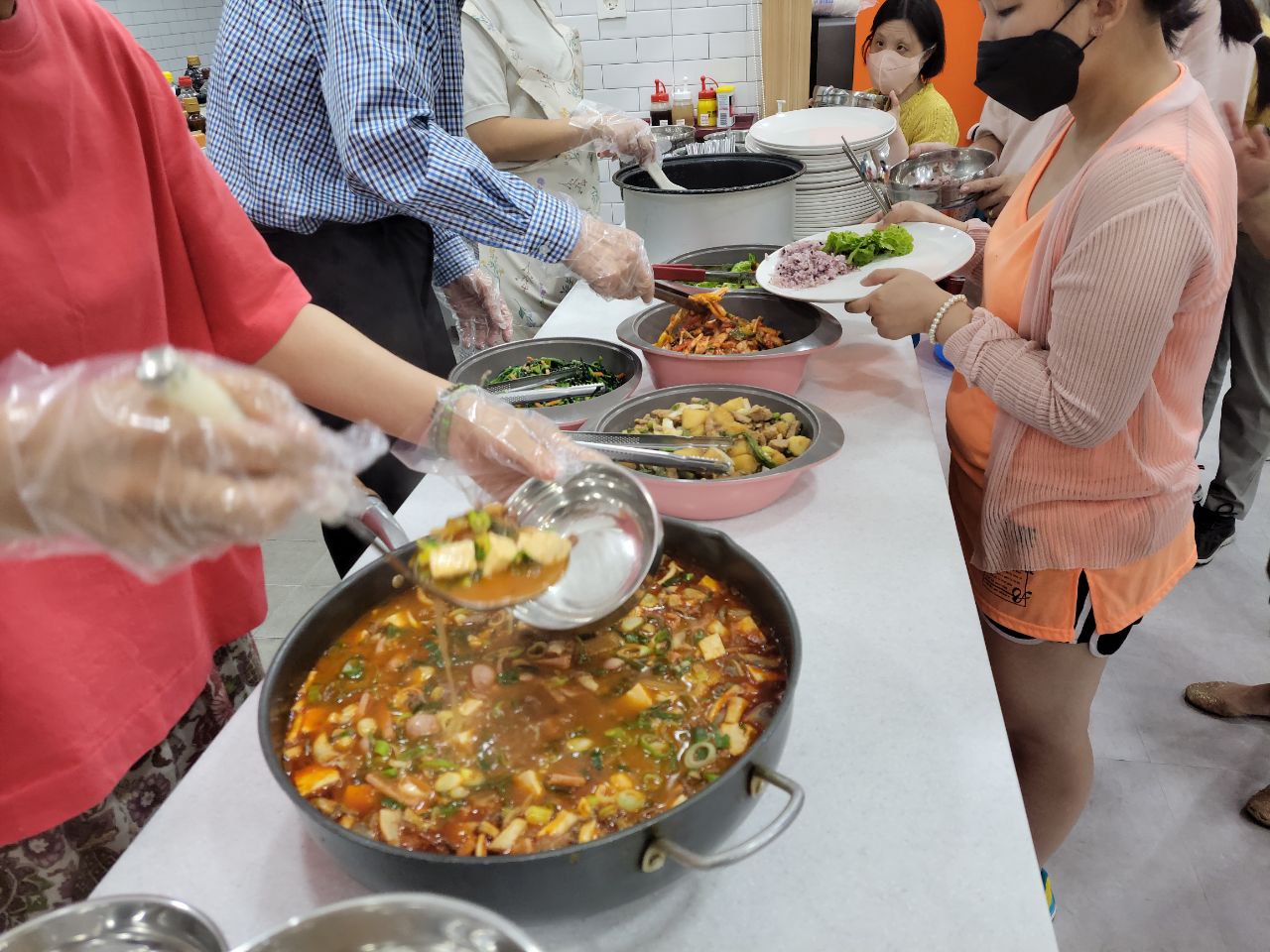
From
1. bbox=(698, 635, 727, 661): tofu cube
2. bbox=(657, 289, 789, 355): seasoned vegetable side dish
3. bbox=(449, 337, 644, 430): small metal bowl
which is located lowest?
bbox=(698, 635, 727, 661): tofu cube

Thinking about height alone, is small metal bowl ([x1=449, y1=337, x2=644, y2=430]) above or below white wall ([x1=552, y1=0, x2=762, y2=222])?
below

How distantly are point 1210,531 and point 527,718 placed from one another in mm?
3359

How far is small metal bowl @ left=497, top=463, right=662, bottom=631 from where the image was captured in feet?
3.84

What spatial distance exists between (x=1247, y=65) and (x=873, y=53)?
83.3 inches

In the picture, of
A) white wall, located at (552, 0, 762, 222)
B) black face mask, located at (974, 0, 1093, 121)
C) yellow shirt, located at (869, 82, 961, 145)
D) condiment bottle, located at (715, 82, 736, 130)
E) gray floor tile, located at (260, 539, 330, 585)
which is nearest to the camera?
black face mask, located at (974, 0, 1093, 121)

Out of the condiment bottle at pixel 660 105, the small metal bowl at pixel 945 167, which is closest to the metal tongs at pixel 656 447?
the small metal bowl at pixel 945 167

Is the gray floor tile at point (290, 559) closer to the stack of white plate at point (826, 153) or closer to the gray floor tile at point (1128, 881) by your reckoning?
the stack of white plate at point (826, 153)

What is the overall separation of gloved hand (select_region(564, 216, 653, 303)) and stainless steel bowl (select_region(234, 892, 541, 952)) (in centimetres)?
156

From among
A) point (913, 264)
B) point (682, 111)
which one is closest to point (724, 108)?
point (682, 111)

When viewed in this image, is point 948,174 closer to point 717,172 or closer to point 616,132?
point 717,172

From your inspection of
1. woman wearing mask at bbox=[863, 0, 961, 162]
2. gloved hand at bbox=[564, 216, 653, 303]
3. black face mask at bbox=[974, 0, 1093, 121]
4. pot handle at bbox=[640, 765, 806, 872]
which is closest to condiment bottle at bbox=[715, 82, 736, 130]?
woman wearing mask at bbox=[863, 0, 961, 162]

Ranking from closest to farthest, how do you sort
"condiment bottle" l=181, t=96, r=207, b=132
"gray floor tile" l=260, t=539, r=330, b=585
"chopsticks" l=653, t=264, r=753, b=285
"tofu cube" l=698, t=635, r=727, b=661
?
"tofu cube" l=698, t=635, r=727, b=661 → "chopsticks" l=653, t=264, r=753, b=285 → "gray floor tile" l=260, t=539, r=330, b=585 → "condiment bottle" l=181, t=96, r=207, b=132

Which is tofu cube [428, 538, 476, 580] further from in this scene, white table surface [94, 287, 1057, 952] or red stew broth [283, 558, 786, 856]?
white table surface [94, 287, 1057, 952]

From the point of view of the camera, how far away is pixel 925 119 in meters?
4.30
